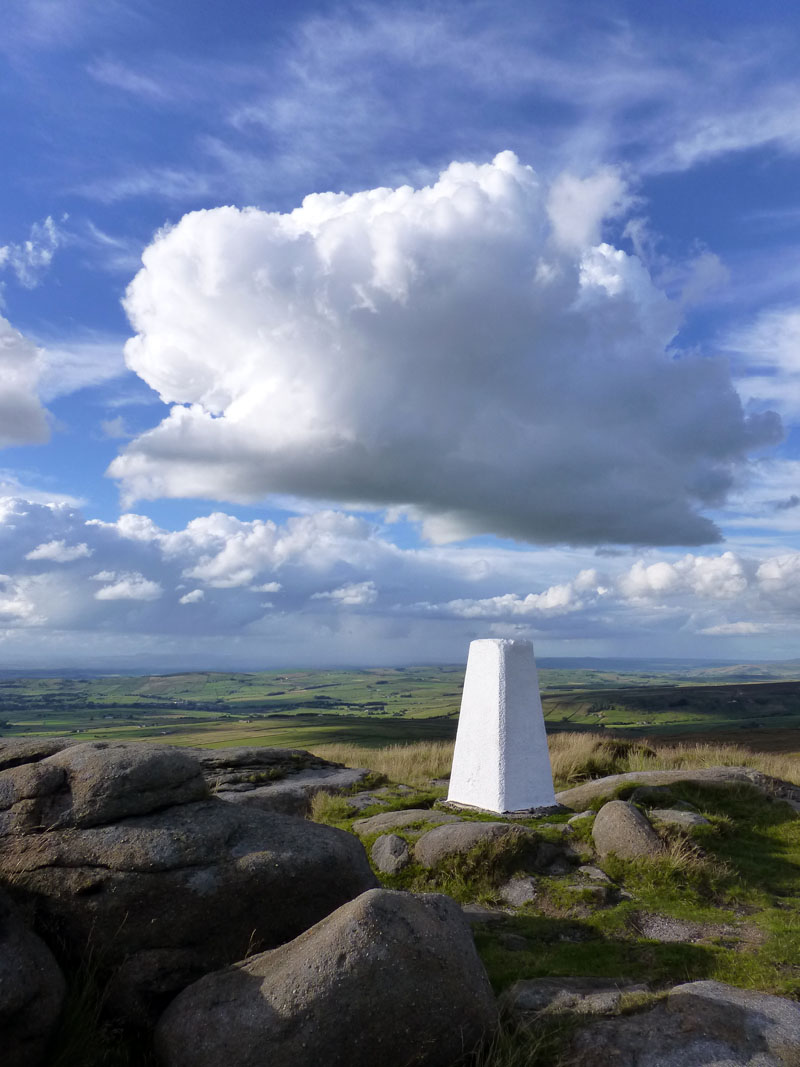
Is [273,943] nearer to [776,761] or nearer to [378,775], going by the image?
[378,775]

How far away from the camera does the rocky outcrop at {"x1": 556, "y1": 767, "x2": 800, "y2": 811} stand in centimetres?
1617

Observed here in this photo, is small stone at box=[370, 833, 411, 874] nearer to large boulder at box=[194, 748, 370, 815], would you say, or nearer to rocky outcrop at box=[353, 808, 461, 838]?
rocky outcrop at box=[353, 808, 461, 838]

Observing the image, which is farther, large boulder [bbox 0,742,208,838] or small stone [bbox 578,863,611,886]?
small stone [bbox 578,863,611,886]

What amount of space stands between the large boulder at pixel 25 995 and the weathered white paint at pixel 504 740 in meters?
10.8

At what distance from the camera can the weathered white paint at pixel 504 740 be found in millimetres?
15859

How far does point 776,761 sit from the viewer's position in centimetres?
2408

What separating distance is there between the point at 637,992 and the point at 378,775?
12733mm

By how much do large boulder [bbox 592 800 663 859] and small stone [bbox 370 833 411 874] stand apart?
3.54 metres


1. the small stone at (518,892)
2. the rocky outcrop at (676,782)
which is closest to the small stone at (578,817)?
the rocky outcrop at (676,782)

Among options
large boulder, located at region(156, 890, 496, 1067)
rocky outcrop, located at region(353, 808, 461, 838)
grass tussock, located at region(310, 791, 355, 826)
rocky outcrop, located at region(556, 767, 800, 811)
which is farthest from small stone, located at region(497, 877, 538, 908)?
large boulder, located at region(156, 890, 496, 1067)

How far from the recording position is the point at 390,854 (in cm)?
1275

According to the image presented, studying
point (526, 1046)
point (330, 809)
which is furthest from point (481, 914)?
point (330, 809)

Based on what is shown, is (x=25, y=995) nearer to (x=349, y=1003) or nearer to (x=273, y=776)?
(x=349, y=1003)

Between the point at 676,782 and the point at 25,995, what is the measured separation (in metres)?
14.3
